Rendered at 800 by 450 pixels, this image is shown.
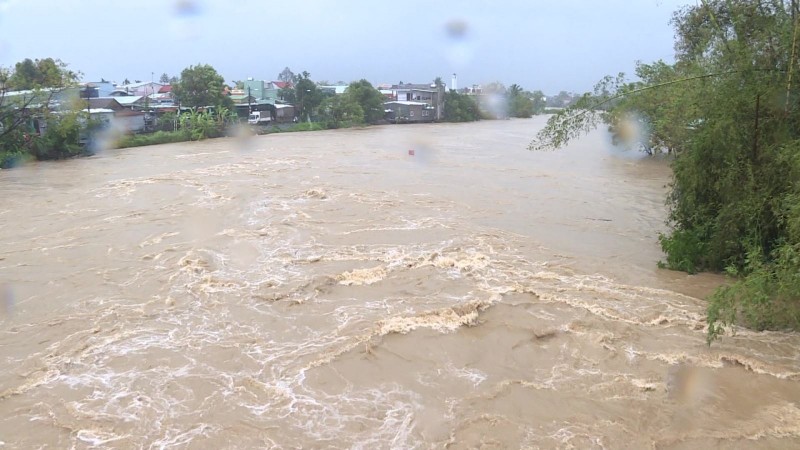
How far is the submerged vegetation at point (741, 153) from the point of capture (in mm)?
5078

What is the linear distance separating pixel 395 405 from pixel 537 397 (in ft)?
3.37

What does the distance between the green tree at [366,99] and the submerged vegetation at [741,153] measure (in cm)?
2634

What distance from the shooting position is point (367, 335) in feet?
17.2

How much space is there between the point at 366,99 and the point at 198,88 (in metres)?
9.52

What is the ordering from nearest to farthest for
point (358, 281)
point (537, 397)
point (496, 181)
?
point (537, 397), point (358, 281), point (496, 181)

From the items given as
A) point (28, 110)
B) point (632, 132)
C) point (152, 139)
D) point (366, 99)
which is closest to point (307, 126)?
point (366, 99)

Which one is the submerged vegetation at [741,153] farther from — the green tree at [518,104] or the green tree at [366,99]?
the green tree at [518,104]

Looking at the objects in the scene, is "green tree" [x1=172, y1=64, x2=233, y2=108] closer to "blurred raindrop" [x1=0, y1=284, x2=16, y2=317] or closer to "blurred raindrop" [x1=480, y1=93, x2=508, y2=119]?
"blurred raindrop" [x1=480, y1=93, x2=508, y2=119]

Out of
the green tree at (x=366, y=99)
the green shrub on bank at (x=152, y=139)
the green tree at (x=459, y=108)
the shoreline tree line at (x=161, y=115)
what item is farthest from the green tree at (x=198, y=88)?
the green tree at (x=459, y=108)

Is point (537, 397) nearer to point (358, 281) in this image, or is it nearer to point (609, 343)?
point (609, 343)

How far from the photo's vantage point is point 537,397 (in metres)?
4.27

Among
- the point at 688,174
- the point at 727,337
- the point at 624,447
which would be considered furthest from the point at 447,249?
the point at 624,447

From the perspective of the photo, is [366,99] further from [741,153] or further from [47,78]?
[741,153]

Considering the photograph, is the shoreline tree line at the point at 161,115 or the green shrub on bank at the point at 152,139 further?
the green shrub on bank at the point at 152,139
